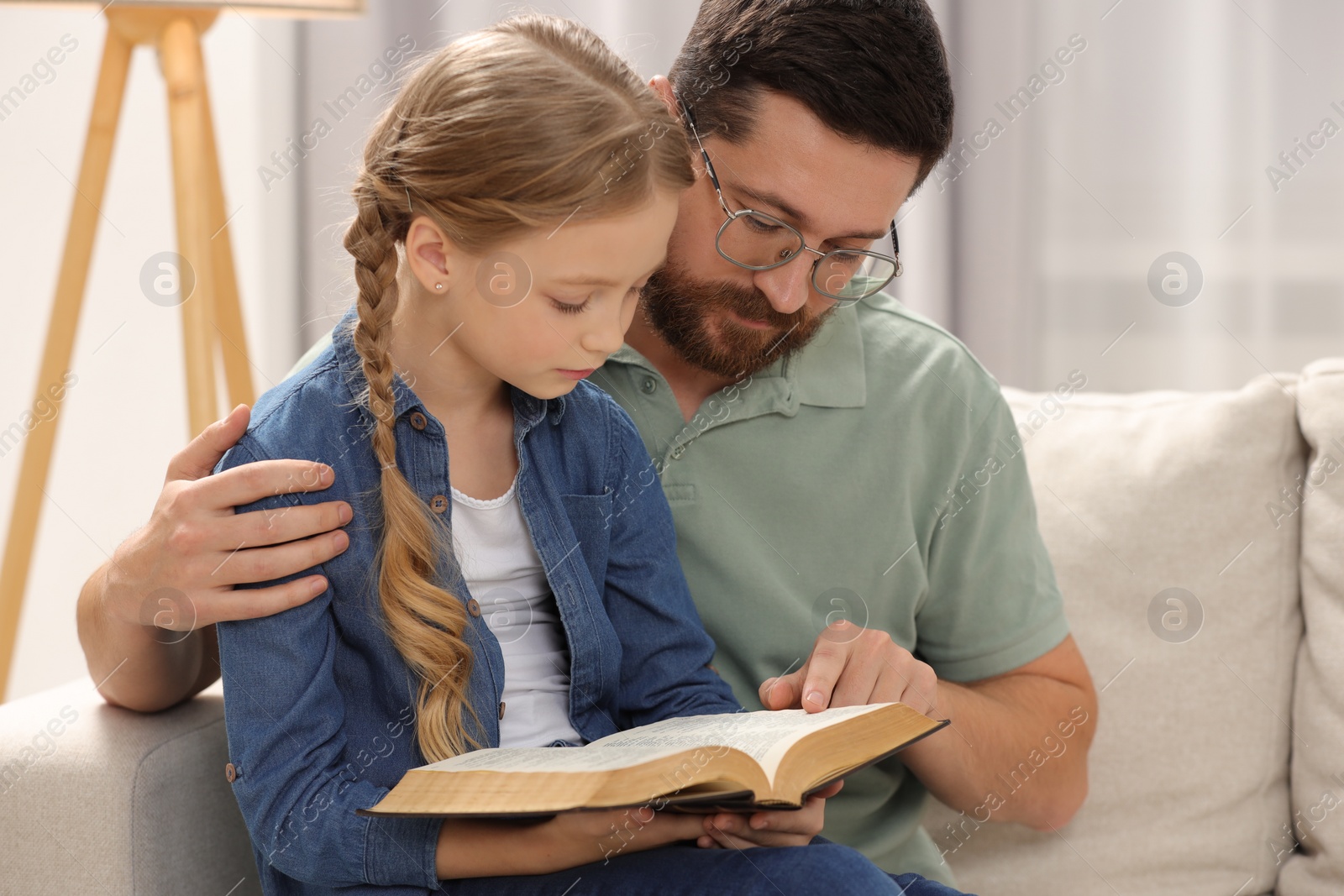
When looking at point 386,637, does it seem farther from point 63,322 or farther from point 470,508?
point 63,322

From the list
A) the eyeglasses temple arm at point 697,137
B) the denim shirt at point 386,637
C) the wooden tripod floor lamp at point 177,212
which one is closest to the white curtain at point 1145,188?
the eyeglasses temple arm at point 697,137

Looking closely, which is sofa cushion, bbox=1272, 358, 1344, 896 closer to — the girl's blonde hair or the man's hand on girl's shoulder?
the girl's blonde hair

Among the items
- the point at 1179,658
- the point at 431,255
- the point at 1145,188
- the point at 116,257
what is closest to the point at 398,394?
the point at 431,255

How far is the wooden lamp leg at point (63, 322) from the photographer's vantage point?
5.67ft

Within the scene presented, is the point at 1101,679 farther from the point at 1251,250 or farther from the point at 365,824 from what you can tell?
the point at 1251,250

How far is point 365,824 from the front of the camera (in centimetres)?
85

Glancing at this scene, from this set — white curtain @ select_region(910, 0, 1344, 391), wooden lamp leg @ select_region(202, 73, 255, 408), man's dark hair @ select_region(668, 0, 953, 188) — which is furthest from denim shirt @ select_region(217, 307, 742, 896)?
white curtain @ select_region(910, 0, 1344, 391)

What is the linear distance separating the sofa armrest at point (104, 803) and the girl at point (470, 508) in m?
0.14

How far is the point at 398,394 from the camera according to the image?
0.95 metres

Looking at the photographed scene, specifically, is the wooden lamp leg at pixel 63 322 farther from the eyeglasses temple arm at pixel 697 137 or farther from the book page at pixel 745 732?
the book page at pixel 745 732

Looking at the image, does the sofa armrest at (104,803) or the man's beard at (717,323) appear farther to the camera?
the man's beard at (717,323)

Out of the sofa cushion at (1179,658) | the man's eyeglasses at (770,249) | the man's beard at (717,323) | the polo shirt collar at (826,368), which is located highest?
the man's eyeglasses at (770,249)

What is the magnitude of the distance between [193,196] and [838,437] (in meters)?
1.09

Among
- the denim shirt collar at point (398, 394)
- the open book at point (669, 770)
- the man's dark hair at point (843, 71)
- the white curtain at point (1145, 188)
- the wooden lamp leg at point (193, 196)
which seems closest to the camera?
the open book at point (669, 770)
